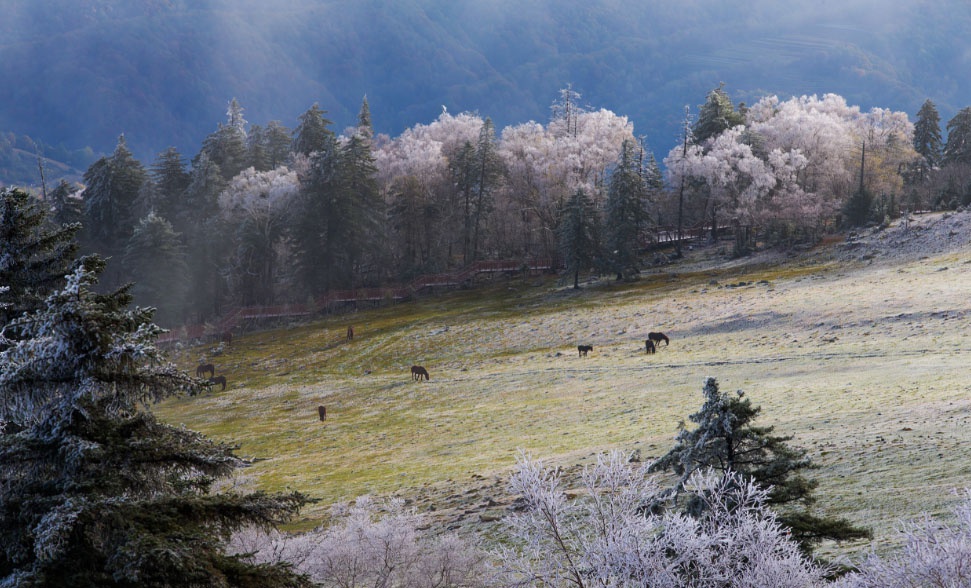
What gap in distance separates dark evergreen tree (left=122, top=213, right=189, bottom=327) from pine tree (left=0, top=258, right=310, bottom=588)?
76.8 meters

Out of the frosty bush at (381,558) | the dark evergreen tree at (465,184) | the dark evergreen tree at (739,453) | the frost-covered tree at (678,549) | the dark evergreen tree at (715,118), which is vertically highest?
the dark evergreen tree at (715,118)

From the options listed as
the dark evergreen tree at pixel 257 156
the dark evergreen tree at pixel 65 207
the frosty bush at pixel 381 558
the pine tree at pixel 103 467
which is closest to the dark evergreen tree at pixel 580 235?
the dark evergreen tree at pixel 257 156

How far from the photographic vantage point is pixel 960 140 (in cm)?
9794

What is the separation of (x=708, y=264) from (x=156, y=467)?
76270mm

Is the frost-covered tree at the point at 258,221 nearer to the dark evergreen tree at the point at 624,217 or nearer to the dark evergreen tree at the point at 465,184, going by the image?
the dark evergreen tree at the point at 465,184

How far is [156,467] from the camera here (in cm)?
933

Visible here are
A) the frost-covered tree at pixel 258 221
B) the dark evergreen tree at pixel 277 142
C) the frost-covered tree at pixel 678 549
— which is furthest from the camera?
the dark evergreen tree at pixel 277 142

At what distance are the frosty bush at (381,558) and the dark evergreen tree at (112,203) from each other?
280 feet

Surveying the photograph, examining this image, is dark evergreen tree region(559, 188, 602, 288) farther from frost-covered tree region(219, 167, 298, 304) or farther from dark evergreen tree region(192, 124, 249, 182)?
dark evergreen tree region(192, 124, 249, 182)

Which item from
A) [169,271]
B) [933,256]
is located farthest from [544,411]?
[169,271]

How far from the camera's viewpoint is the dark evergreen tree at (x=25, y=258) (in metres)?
12.8

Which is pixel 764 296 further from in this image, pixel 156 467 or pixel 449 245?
pixel 156 467

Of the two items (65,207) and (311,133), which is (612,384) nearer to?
(311,133)

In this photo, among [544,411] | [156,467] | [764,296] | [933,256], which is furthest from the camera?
[933,256]
